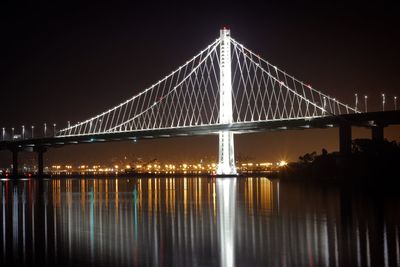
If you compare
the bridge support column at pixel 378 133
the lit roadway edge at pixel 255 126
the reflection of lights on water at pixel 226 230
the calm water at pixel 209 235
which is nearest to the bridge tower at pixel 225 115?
the lit roadway edge at pixel 255 126

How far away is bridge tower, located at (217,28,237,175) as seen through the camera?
5391 cm

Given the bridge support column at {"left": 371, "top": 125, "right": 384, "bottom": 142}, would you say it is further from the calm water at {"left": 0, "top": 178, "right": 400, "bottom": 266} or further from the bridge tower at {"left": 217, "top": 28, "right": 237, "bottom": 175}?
the calm water at {"left": 0, "top": 178, "right": 400, "bottom": 266}

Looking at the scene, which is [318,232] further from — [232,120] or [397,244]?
[232,120]

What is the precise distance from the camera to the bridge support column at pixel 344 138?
144ft

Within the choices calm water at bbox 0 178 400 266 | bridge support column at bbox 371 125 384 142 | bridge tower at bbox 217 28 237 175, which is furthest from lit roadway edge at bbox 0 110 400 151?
calm water at bbox 0 178 400 266

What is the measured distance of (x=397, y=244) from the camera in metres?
11.8

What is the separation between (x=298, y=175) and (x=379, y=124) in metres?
6.92

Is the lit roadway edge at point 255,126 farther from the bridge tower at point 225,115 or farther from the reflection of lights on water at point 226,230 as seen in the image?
the reflection of lights on water at point 226,230

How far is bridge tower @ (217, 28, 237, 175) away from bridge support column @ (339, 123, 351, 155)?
1008 centimetres

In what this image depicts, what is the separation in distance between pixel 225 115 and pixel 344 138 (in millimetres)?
11343

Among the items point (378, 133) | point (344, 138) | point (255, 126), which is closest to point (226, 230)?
point (344, 138)

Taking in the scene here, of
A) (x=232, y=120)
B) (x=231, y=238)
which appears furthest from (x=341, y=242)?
(x=232, y=120)

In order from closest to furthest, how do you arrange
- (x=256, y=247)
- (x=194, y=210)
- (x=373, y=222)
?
(x=256, y=247)
(x=373, y=222)
(x=194, y=210)

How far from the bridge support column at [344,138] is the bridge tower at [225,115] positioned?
33.1ft
